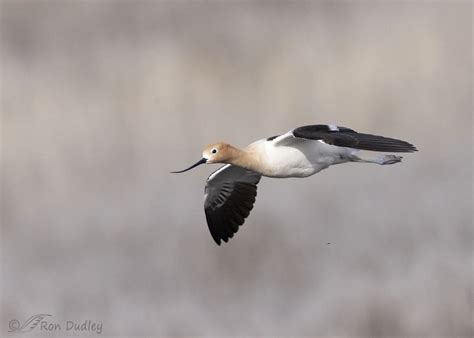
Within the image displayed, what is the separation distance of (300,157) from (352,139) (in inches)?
34.7

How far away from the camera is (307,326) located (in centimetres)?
2494

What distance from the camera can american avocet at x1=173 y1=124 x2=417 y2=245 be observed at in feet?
48.5

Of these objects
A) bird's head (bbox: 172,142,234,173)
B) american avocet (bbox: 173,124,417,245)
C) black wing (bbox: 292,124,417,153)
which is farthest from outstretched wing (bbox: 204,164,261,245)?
black wing (bbox: 292,124,417,153)

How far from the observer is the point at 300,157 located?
15492 mm

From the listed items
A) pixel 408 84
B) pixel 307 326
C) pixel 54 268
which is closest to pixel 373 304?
pixel 307 326

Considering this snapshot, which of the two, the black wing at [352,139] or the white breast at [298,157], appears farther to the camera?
the white breast at [298,157]

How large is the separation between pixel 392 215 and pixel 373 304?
5.02 ft

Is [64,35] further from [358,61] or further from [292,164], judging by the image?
[292,164]

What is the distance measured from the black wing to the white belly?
0.32 meters

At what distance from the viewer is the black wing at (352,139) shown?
47.5 ft
